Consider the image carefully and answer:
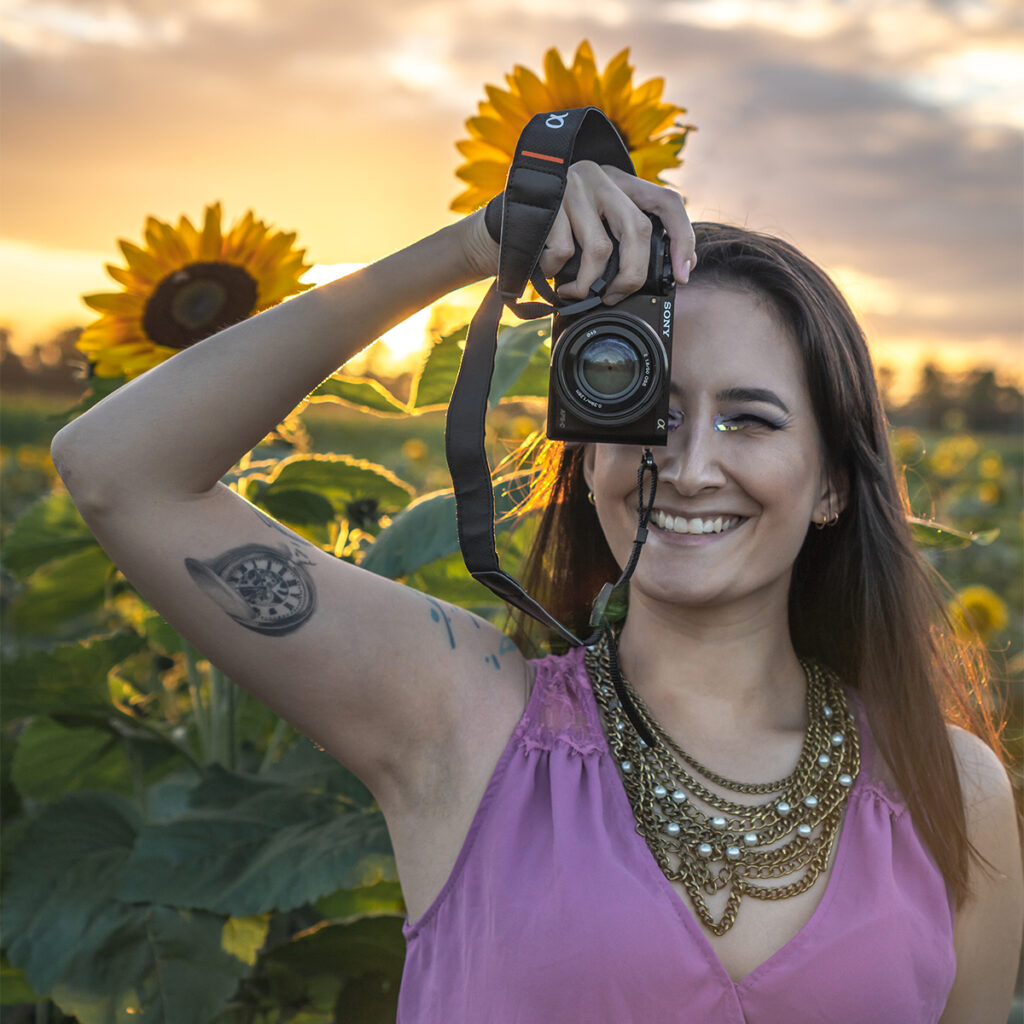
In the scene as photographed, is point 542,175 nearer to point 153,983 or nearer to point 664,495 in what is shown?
point 664,495

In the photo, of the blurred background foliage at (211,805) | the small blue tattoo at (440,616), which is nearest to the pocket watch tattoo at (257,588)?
the small blue tattoo at (440,616)

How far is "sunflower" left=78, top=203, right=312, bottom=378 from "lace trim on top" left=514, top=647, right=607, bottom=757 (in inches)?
31.9

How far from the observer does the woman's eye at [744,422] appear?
1729 mm

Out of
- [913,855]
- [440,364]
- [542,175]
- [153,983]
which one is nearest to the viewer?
[542,175]

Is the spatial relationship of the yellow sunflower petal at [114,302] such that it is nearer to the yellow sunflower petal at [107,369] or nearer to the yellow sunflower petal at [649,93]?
the yellow sunflower petal at [107,369]

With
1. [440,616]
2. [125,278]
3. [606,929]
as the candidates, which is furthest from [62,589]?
[606,929]

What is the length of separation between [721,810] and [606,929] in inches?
12.1

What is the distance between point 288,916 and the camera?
2145 millimetres

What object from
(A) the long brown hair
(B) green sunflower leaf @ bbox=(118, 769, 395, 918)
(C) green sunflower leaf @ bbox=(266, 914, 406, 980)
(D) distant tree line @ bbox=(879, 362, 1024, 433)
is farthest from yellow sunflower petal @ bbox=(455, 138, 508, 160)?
(D) distant tree line @ bbox=(879, 362, 1024, 433)

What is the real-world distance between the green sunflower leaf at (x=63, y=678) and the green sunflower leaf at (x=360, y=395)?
68 centimetres

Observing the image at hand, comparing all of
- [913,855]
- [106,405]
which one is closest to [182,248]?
[106,405]

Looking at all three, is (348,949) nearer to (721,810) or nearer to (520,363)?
(721,810)

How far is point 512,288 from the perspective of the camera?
1467 mm

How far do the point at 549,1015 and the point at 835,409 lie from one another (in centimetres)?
100
